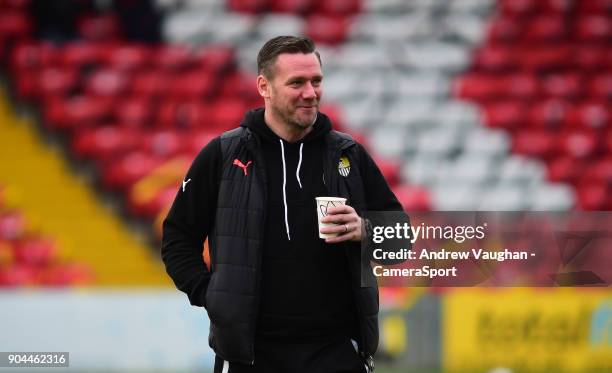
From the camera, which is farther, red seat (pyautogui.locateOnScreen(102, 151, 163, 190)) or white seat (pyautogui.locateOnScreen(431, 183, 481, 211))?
white seat (pyautogui.locateOnScreen(431, 183, 481, 211))

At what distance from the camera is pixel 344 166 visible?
272 centimetres

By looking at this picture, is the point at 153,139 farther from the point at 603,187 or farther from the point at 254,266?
the point at 254,266

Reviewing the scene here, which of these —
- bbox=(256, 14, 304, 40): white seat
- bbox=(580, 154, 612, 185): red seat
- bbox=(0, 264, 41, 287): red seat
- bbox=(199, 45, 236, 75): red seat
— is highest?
bbox=(256, 14, 304, 40): white seat

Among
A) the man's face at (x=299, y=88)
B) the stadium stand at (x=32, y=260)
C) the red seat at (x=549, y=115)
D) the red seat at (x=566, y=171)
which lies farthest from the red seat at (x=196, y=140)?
the man's face at (x=299, y=88)

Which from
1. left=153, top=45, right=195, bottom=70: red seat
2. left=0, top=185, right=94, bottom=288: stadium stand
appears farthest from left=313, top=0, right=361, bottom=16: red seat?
left=0, top=185, right=94, bottom=288: stadium stand

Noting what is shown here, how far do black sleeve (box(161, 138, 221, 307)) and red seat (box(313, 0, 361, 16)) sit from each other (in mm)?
5648

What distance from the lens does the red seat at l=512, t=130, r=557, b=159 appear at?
318 inches

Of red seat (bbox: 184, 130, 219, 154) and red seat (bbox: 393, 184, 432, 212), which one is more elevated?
red seat (bbox: 184, 130, 219, 154)

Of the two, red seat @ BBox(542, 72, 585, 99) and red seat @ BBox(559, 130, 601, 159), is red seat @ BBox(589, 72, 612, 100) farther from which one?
red seat @ BBox(559, 130, 601, 159)

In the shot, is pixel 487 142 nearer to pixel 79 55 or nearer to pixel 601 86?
pixel 601 86

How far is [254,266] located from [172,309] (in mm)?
3569

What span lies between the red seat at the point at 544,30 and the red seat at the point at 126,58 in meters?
3.22

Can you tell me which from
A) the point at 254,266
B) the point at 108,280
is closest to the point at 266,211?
the point at 254,266

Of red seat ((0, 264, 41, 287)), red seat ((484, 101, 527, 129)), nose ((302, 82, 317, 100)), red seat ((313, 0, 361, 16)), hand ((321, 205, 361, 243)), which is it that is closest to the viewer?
hand ((321, 205, 361, 243))
